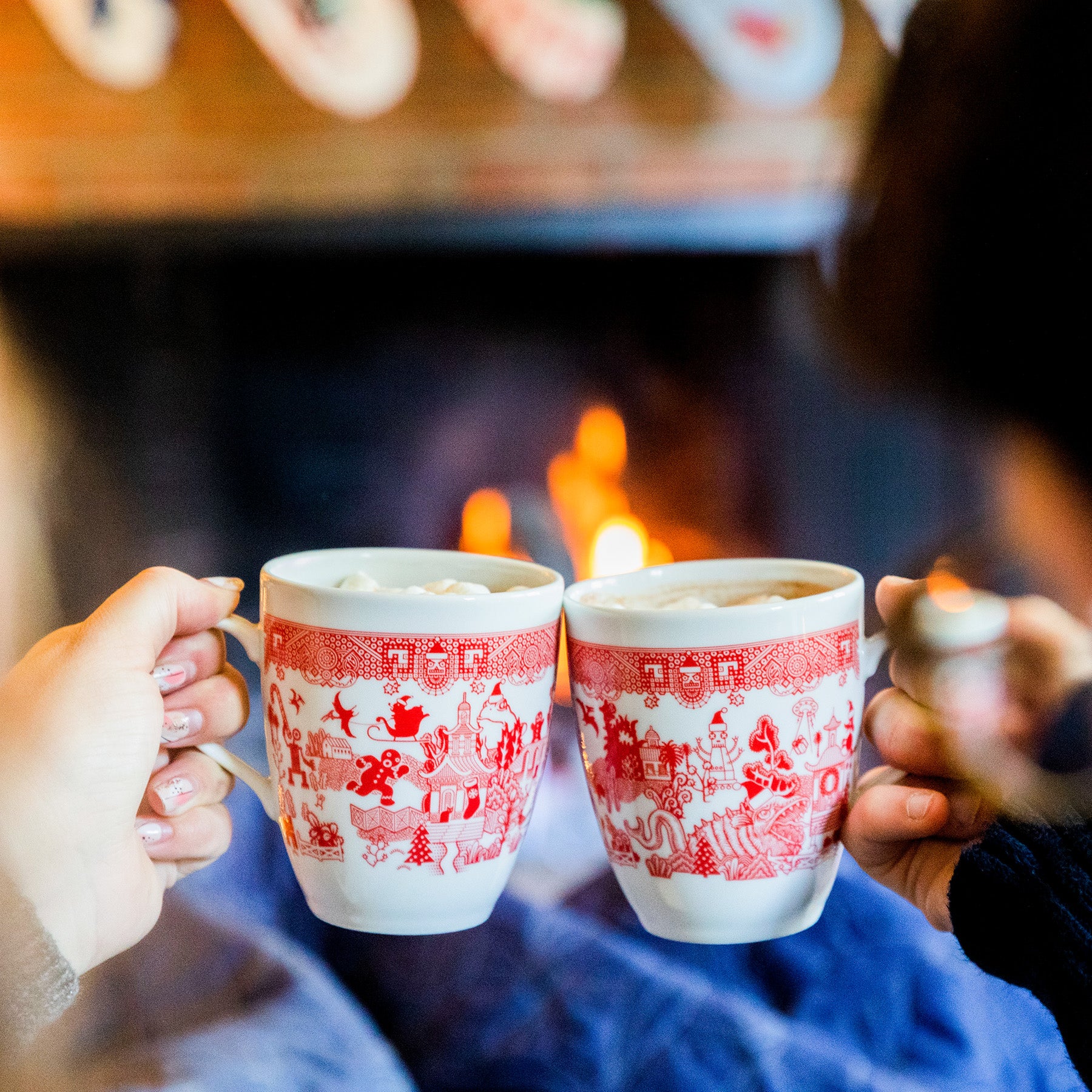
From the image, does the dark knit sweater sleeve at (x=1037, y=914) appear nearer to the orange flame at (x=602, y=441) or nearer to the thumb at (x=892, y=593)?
the thumb at (x=892, y=593)

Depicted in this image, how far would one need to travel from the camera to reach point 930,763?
0.48 metres

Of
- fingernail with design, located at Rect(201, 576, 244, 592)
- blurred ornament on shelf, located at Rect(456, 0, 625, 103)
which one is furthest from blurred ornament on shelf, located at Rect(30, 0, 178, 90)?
fingernail with design, located at Rect(201, 576, 244, 592)

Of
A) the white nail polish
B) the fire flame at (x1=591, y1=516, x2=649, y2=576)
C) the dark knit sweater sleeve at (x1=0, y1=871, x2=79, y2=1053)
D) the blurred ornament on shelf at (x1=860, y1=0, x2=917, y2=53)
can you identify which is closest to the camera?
the dark knit sweater sleeve at (x1=0, y1=871, x2=79, y2=1053)

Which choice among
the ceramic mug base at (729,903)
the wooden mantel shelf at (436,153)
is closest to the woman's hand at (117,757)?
the ceramic mug base at (729,903)

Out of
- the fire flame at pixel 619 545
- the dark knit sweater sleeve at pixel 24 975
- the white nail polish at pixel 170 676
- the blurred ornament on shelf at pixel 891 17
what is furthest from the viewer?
the fire flame at pixel 619 545

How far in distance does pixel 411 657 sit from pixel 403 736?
0.11ft

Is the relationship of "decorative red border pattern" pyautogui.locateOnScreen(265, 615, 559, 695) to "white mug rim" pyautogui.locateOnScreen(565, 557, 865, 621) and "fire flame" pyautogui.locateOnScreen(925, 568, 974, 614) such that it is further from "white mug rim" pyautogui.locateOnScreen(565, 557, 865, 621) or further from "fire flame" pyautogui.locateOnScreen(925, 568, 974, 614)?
"fire flame" pyautogui.locateOnScreen(925, 568, 974, 614)

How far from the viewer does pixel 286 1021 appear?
47cm

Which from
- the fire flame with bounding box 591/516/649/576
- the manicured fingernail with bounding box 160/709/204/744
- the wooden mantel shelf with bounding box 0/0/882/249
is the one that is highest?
the wooden mantel shelf with bounding box 0/0/882/249

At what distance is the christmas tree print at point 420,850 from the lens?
42cm

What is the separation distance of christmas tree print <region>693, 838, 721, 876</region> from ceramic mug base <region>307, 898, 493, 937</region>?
11cm

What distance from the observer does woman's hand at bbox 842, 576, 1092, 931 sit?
451 mm

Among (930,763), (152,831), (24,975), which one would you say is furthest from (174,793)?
(930,763)

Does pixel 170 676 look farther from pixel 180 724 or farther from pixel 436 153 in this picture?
pixel 436 153
